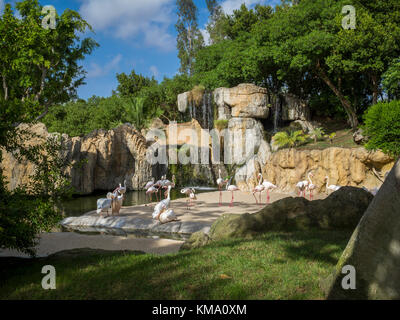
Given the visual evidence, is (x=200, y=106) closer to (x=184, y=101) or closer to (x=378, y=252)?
(x=184, y=101)

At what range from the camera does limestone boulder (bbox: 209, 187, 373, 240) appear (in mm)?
6754

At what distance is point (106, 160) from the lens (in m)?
21.6

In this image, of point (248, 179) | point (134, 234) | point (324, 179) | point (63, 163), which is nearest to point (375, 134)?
point (324, 179)

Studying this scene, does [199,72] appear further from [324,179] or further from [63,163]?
[63,163]

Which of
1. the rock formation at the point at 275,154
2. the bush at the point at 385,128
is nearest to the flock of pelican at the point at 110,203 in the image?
the rock formation at the point at 275,154

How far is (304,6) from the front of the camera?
22.9 metres

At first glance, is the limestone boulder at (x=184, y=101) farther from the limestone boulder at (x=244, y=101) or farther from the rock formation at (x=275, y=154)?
the limestone boulder at (x=244, y=101)

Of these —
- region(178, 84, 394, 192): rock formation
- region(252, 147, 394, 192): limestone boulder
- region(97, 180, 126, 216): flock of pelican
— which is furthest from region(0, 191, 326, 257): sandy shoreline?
region(178, 84, 394, 192): rock formation

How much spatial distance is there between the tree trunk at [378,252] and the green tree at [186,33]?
145 feet

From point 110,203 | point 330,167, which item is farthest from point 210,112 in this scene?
point 110,203

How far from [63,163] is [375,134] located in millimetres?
13028

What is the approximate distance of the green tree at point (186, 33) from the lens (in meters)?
45.0

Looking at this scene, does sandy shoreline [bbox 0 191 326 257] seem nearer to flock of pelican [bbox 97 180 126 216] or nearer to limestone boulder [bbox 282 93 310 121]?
flock of pelican [bbox 97 180 126 216]

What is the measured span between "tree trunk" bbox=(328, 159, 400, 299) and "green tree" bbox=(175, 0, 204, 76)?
4428cm
